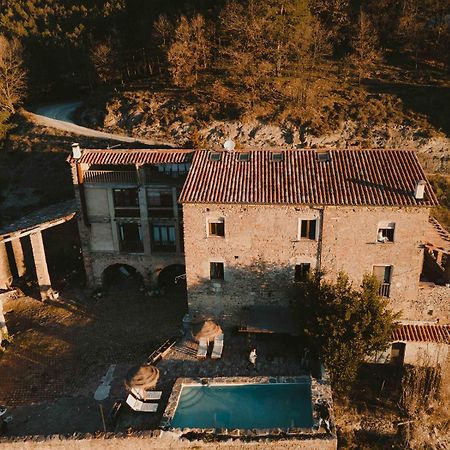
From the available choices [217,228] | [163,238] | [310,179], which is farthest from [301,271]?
[163,238]

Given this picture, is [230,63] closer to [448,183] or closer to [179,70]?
[179,70]

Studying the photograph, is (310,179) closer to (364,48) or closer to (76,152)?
(76,152)

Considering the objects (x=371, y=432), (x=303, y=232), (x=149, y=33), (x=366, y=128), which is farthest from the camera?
(x=149, y=33)

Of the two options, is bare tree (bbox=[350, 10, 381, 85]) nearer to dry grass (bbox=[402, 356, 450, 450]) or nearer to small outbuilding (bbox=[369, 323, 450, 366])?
small outbuilding (bbox=[369, 323, 450, 366])

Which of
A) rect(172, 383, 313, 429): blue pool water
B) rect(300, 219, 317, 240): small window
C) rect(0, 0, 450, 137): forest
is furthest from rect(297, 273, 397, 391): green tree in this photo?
rect(0, 0, 450, 137): forest

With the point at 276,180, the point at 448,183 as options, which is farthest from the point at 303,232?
the point at 448,183
